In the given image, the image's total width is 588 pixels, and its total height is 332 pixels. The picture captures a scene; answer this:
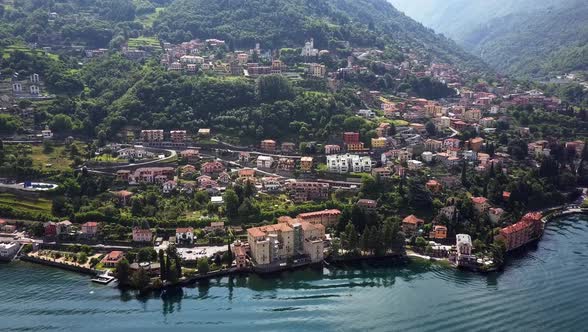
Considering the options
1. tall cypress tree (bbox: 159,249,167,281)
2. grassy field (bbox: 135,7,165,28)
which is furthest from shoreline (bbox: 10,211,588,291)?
grassy field (bbox: 135,7,165,28)

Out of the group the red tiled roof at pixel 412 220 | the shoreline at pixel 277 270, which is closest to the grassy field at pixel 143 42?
the shoreline at pixel 277 270

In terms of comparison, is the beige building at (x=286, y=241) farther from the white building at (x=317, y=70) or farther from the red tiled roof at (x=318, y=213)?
the white building at (x=317, y=70)

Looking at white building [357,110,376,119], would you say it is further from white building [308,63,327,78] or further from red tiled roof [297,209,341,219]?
red tiled roof [297,209,341,219]

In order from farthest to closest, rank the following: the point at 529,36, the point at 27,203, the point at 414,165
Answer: the point at 529,36, the point at 414,165, the point at 27,203

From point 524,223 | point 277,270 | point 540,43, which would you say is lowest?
point 277,270

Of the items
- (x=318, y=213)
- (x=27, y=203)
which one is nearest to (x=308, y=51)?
(x=318, y=213)

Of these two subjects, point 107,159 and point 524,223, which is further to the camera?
point 107,159

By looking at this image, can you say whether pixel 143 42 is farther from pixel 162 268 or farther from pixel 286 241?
pixel 162 268
